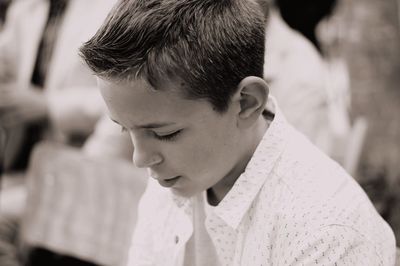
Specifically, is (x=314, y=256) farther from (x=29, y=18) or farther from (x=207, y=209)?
(x=29, y=18)

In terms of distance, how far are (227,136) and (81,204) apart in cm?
90

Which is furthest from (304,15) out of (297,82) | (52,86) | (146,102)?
(146,102)

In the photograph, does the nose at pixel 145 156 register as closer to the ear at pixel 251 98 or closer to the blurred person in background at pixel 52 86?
the ear at pixel 251 98

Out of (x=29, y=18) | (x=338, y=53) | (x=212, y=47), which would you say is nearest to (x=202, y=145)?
(x=212, y=47)

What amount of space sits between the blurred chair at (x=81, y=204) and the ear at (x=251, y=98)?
710 mm

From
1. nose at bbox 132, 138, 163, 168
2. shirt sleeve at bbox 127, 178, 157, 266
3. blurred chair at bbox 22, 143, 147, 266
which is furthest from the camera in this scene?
blurred chair at bbox 22, 143, 147, 266

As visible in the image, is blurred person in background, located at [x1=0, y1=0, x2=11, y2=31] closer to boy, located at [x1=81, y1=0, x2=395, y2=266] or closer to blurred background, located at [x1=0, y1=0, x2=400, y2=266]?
blurred background, located at [x1=0, y1=0, x2=400, y2=266]

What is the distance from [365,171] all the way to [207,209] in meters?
1.93

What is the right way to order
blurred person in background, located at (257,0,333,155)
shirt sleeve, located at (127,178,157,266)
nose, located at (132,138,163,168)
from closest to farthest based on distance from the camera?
nose, located at (132,138,163,168), shirt sleeve, located at (127,178,157,266), blurred person in background, located at (257,0,333,155)

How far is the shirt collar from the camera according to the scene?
1.13 meters

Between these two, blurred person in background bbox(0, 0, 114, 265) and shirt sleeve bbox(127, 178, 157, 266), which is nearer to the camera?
shirt sleeve bbox(127, 178, 157, 266)

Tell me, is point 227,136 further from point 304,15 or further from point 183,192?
point 304,15

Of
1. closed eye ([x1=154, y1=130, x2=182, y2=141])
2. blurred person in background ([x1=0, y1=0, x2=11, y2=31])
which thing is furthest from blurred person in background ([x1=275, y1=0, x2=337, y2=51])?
closed eye ([x1=154, y1=130, x2=182, y2=141])

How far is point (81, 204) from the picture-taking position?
191 centimetres
